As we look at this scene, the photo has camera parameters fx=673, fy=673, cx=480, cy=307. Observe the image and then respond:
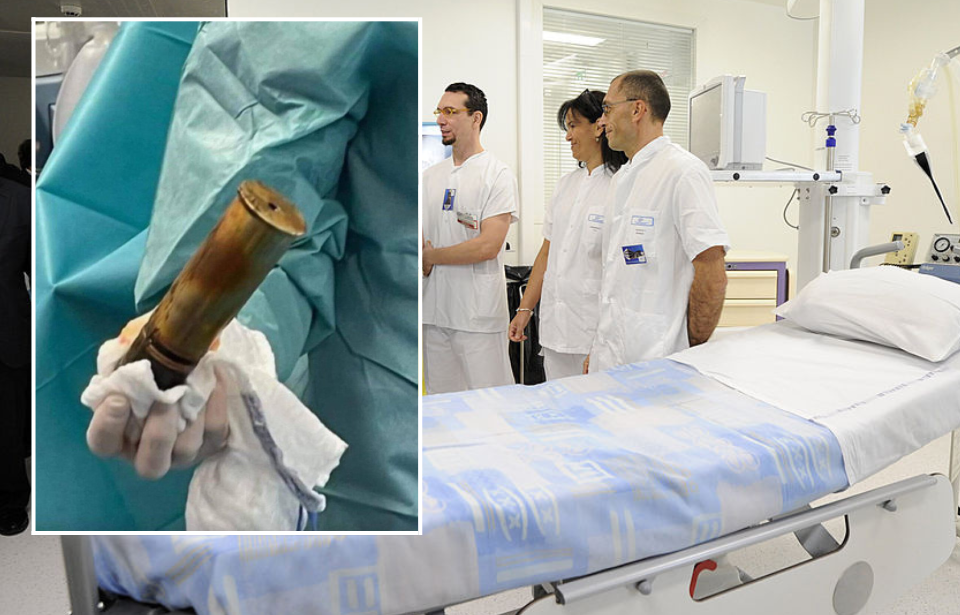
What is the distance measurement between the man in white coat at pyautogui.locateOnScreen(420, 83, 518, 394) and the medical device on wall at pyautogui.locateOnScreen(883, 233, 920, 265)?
2972 mm

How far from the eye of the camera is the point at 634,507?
1188mm

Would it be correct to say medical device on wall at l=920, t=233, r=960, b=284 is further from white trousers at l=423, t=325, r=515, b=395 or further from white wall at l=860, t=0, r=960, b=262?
white trousers at l=423, t=325, r=515, b=395

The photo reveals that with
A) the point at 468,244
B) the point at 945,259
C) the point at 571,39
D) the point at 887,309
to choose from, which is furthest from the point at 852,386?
the point at 571,39

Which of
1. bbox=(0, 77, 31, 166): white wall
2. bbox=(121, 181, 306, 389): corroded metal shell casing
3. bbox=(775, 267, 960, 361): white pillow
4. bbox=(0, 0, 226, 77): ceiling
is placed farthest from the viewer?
bbox=(775, 267, 960, 361): white pillow

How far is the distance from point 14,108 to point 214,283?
60 centimetres

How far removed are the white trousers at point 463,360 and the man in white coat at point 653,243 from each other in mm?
680

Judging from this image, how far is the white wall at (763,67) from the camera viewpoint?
13.9 feet

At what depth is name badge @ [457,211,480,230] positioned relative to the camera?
2736 millimetres

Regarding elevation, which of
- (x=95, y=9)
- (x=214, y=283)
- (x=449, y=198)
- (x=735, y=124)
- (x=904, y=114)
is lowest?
(x=214, y=283)

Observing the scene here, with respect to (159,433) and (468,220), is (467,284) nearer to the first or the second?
(468,220)

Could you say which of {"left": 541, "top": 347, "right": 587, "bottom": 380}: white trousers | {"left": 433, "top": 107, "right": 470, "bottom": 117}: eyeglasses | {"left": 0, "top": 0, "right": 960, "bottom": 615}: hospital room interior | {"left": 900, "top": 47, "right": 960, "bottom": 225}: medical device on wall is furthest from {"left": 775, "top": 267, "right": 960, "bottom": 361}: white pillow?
{"left": 433, "top": 107, "right": 470, "bottom": 117}: eyeglasses

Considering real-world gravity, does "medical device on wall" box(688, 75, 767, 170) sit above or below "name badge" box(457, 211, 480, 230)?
above

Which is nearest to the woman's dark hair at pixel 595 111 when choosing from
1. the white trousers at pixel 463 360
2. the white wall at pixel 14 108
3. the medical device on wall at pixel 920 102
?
the white trousers at pixel 463 360

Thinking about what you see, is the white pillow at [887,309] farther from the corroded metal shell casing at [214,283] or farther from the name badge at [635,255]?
the corroded metal shell casing at [214,283]
